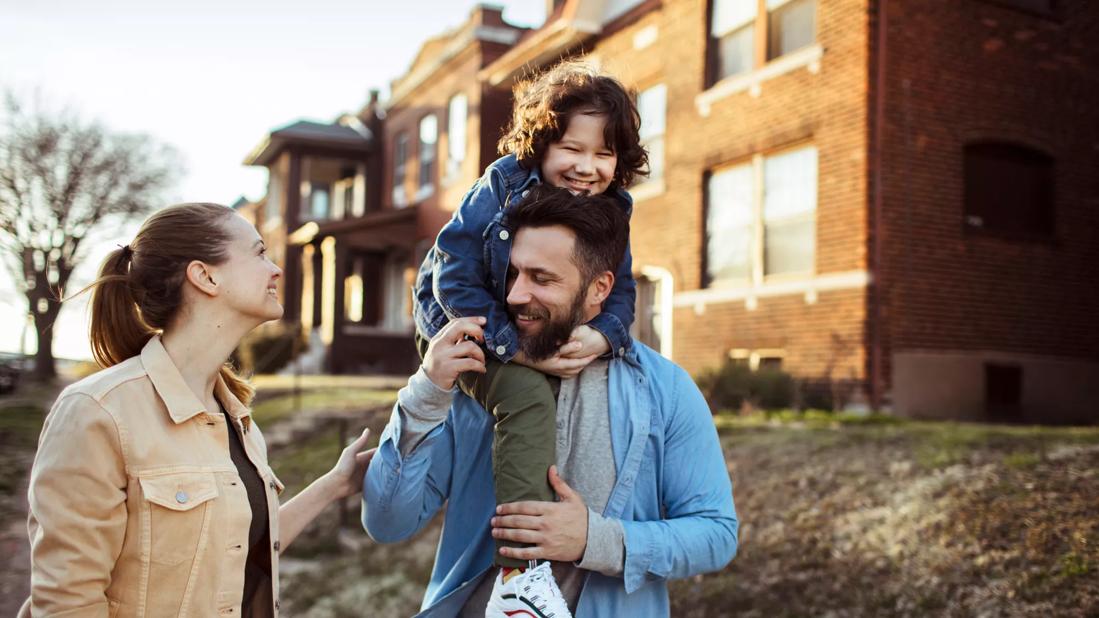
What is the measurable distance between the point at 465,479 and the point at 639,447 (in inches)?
21.4

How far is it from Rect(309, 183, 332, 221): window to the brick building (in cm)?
2048

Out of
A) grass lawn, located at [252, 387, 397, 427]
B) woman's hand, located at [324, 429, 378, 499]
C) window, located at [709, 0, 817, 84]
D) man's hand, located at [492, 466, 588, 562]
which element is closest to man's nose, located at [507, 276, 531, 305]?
man's hand, located at [492, 466, 588, 562]

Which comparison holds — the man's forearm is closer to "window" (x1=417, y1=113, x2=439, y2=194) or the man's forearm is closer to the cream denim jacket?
the cream denim jacket

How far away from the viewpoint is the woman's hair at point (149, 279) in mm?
2863

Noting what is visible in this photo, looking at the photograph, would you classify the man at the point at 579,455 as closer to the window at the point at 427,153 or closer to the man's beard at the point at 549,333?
the man's beard at the point at 549,333

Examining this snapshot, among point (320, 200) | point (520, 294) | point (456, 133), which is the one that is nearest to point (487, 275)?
point (520, 294)

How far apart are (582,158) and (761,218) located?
10.1m

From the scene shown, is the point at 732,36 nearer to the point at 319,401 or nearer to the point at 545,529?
the point at 319,401

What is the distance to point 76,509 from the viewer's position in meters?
2.42

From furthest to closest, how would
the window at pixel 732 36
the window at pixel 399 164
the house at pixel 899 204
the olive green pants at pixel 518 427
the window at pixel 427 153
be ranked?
1. the window at pixel 399 164
2. the window at pixel 427 153
3. the window at pixel 732 36
4. the house at pixel 899 204
5. the olive green pants at pixel 518 427

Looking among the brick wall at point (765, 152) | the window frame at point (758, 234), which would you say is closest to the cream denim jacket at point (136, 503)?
the brick wall at point (765, 152)

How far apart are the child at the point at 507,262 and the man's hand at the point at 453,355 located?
8 centimetres

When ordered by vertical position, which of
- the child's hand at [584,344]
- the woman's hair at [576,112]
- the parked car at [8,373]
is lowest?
the parked car at [8,373]

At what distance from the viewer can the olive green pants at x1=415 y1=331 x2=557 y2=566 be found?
2541 mm
